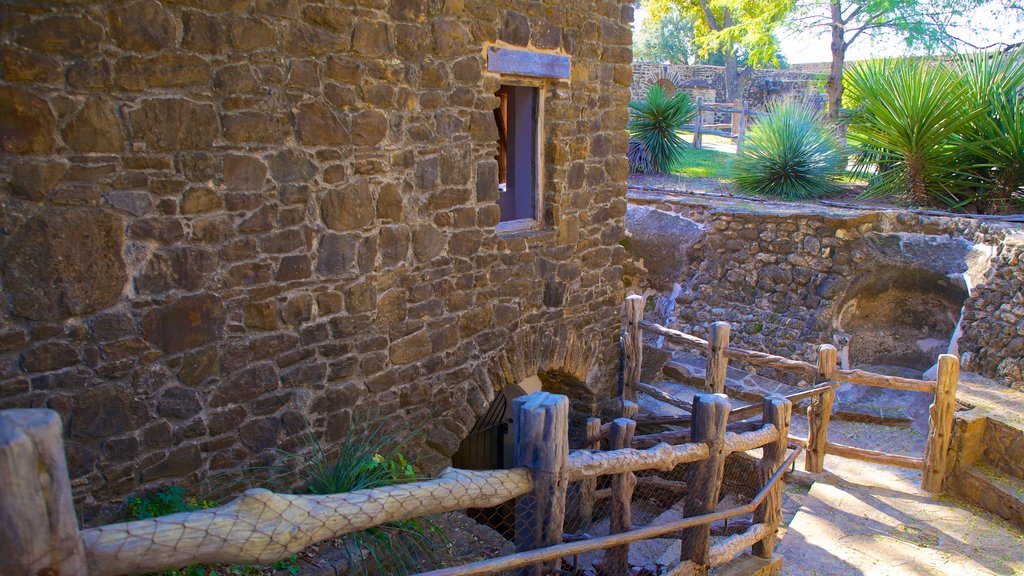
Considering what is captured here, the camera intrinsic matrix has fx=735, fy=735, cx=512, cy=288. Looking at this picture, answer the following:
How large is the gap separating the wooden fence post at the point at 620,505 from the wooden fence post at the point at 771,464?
32.3 inches

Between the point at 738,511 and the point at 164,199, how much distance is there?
351 centimetres

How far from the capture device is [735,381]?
8984mm

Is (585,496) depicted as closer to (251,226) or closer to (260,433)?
(260,433)

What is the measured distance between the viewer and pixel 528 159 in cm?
619

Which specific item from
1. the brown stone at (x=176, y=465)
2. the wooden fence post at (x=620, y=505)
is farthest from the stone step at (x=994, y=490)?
the brown stone at (x=176, y=465)

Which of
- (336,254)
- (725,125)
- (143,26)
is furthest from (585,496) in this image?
(725,125)

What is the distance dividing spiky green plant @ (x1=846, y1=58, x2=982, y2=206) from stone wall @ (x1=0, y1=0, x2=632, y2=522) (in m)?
6.34

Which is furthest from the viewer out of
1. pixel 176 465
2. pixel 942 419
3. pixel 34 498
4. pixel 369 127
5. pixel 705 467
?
→ pixel 942 419

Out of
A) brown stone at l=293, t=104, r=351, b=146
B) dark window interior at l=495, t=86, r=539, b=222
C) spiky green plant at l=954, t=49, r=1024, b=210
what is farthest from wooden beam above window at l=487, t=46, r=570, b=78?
spiky green plant at l=954, t=49, r=1024, b=210

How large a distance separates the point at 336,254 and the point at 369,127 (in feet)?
2.62

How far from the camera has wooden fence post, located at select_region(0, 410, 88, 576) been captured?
182 centimetres

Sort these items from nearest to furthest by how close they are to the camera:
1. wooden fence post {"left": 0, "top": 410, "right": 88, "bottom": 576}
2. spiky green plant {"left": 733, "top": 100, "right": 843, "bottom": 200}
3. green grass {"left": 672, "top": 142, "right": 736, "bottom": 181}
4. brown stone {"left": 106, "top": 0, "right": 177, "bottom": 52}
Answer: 1. wooden fence post {"left": 0, "top": 410, "right": 88, "bottom": 576}
2. brown stone {"left": 106, "top": 0, "right": 177, "bottom": 52}
3. spiky green plant {"left": 733, "top": 100, "right": 843, "bottom": 200}
4. green grass {"left": 672, "top": 142, "right": 736, "bottom": 181}

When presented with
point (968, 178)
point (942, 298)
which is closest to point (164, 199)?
point (942, 298)

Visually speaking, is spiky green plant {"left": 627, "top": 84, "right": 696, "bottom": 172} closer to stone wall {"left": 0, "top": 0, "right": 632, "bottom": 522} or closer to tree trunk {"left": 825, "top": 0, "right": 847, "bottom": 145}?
tree trunk {"left": 825, "top": 0, "right": 847, "bottom": 145}
